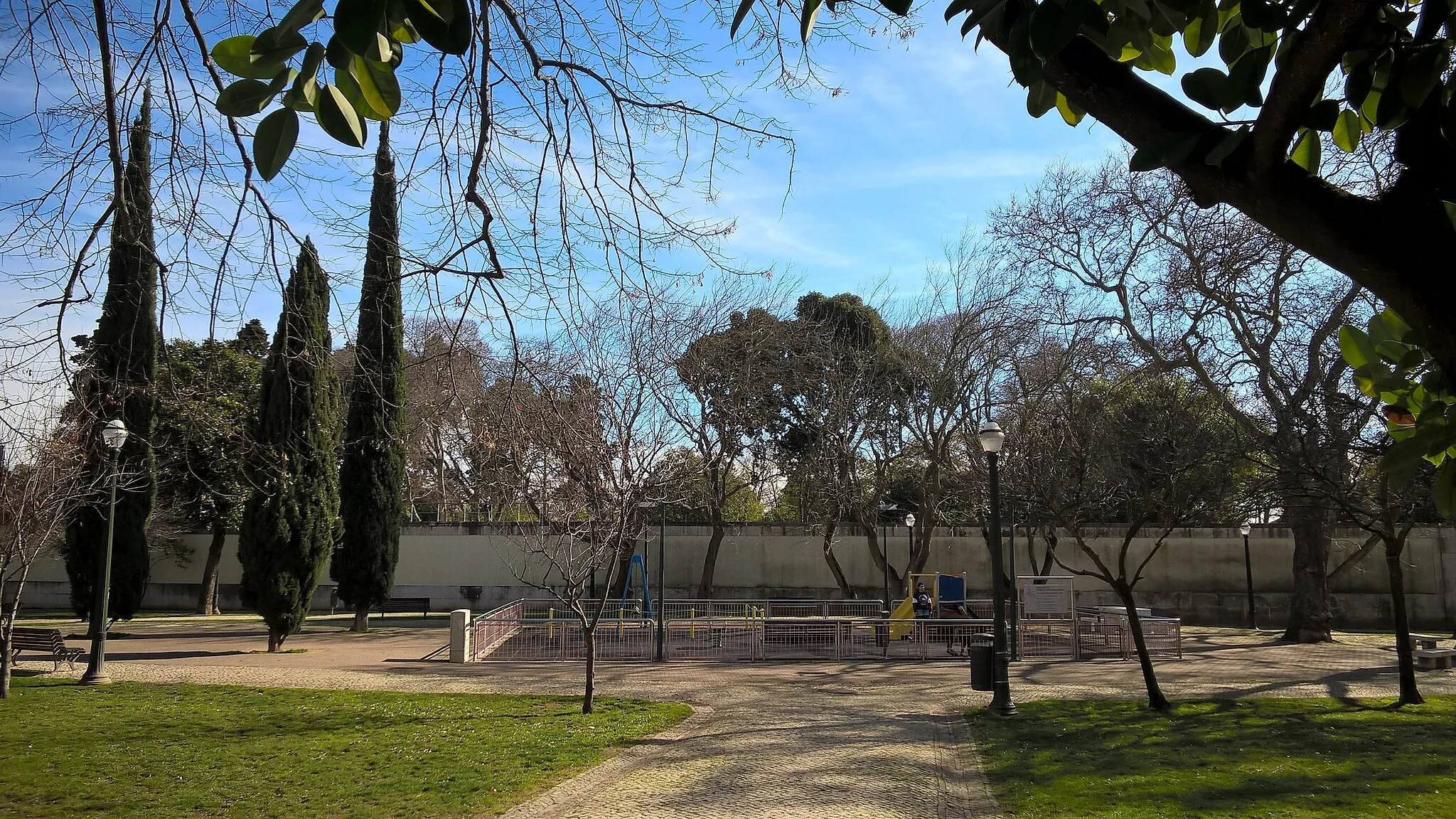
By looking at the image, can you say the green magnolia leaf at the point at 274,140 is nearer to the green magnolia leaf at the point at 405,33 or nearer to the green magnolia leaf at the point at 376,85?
the green magnolia leaf at the point at 376,85

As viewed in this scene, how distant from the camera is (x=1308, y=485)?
49.7 feet

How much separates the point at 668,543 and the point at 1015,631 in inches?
669

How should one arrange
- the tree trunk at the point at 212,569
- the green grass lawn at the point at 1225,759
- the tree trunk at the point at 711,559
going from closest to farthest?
the green grass lawn at the point at 1225,759 < the tree trunk at the point at 711,559 < the tree trunk at the point at 212,569

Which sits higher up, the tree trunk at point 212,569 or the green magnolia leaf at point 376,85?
the green magnolia leaf at point 376,85

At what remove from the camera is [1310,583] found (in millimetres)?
22984

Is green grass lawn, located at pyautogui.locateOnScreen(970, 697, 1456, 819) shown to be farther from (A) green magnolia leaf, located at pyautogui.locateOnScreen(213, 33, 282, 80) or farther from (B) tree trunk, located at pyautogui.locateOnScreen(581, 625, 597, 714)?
(A) green magnolia leaf, located at pyautogui.locateOnScreen(213, 33, 282, 80)

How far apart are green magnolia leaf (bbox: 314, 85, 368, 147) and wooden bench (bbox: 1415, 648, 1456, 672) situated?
21.3 metres

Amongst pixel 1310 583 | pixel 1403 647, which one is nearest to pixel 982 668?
pixel 1403 647

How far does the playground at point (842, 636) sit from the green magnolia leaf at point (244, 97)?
58.5ft

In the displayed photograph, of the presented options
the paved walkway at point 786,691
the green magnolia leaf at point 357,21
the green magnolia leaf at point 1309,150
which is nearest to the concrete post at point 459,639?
the paved walkway at point 786,691

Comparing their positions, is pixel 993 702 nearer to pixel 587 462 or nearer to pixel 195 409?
pixel 587 462

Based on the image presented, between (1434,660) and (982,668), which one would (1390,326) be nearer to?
(982,668)

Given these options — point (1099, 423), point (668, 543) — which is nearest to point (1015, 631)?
point (1099, 423)

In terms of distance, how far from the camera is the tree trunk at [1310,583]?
2267 cm
